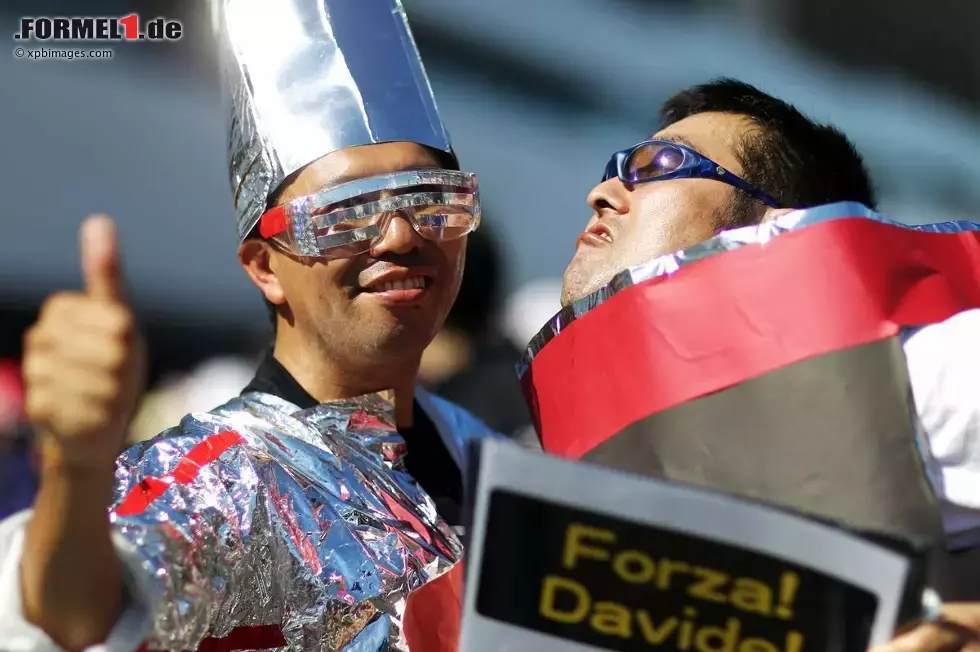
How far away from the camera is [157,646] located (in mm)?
1472

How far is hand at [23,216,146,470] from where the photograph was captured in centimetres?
124

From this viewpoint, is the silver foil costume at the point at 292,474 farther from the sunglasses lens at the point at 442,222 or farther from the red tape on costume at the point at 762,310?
the red tape on costume at the point at 762,310

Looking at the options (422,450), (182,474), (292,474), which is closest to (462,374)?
(422,450)

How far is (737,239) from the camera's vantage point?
1700 millimetres

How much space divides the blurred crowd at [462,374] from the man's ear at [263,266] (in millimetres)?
975

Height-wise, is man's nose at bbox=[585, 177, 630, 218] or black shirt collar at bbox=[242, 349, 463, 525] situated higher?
man's nose at bbox=[585, 177, 630, 218]

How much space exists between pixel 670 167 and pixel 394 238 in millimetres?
548

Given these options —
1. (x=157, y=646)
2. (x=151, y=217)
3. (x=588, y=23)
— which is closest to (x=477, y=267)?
(x=151, y=217)

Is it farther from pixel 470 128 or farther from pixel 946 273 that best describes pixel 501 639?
pixel 470 128

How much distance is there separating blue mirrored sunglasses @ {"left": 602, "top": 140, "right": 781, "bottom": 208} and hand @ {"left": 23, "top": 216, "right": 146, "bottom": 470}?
125 cm
